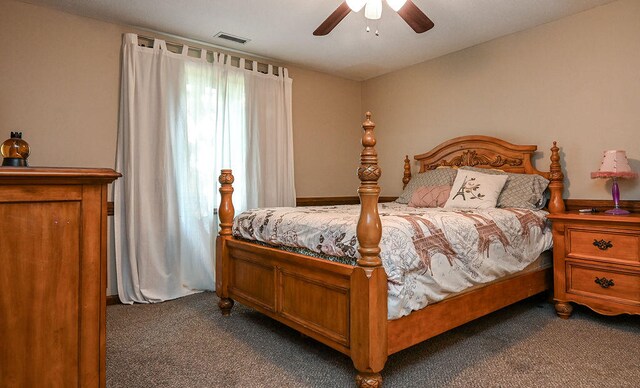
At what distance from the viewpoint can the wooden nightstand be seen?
93.0 inches

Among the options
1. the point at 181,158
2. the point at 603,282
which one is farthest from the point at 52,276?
the point at 603,282

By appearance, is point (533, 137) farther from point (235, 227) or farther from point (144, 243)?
point (144, 243)

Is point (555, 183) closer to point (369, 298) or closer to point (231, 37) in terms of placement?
point (369, 298)

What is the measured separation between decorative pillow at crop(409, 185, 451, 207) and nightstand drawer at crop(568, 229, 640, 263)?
3.23ft

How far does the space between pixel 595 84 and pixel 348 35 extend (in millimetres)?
2086

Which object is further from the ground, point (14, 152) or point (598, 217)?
point (14, 152)

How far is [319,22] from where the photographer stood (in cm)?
319

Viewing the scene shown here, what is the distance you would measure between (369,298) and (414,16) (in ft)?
5.88

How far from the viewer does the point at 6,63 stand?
2744 millimetres

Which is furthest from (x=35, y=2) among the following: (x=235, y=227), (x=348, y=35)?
(x=348, y=35)

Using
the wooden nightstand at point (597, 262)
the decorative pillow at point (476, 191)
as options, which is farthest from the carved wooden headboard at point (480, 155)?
the wooden nightstand at point (597, 262)

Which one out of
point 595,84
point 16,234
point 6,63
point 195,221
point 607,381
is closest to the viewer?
point 16,234

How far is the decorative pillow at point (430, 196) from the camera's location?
3.30 metres

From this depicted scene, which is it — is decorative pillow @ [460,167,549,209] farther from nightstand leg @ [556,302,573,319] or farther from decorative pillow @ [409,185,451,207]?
nightstand leg @ [556,302,573,319]
